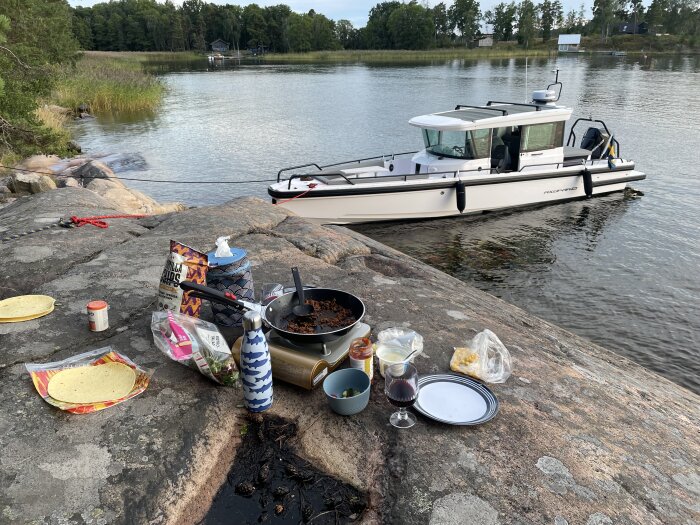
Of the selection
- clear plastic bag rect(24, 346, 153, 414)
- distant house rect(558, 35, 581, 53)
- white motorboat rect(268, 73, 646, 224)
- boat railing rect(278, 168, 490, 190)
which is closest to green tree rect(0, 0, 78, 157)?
white motorboat rect(268, 73, 646, 224)

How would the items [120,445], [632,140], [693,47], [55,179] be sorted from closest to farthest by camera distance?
[120,445]
[55,179]
[632,140]
[693,47]

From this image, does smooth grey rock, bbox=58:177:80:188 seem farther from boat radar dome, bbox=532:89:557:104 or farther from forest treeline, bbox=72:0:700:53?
forest treeline, bbox=72:0:700:53

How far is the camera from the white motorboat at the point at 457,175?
38.0 feet

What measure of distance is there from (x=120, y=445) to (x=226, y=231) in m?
3.77

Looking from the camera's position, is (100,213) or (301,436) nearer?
(301,436)

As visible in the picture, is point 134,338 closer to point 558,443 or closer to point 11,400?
point 11,400

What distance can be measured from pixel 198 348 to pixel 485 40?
4411 inches

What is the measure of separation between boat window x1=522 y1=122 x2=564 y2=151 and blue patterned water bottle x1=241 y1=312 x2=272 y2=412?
36.2 feet

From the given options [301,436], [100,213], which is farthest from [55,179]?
[301,436]

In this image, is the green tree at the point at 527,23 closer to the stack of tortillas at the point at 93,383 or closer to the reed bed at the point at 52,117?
the reed bed at the point at 52,117

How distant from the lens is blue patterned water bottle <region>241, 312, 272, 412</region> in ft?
9.36

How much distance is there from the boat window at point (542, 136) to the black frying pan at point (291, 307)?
10123 mm

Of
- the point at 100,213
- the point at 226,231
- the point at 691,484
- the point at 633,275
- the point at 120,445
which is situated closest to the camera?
the point at 120,445

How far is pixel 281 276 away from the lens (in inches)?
198
